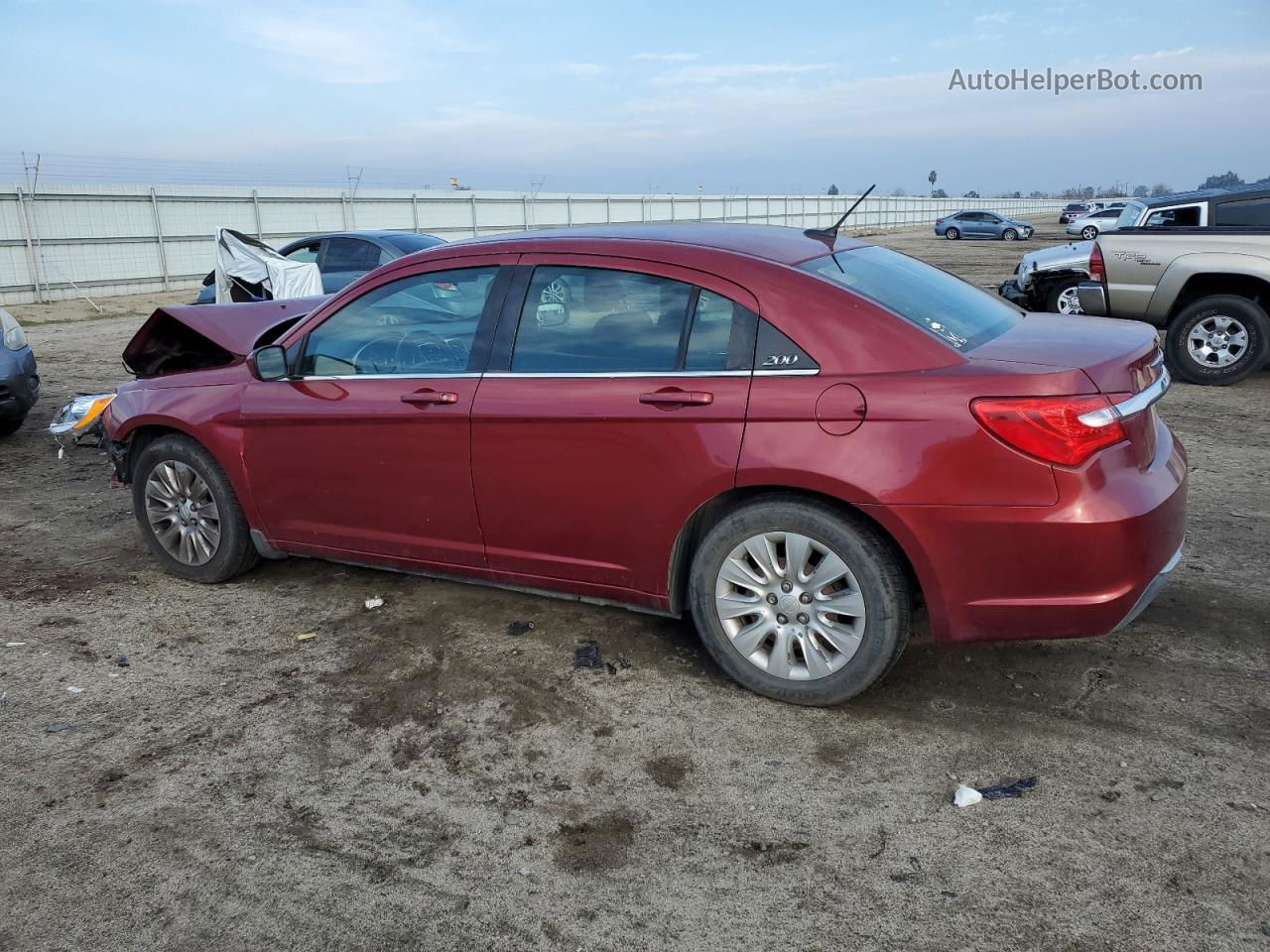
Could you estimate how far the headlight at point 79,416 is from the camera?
7.52 m

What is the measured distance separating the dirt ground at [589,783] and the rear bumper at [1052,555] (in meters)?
0.43

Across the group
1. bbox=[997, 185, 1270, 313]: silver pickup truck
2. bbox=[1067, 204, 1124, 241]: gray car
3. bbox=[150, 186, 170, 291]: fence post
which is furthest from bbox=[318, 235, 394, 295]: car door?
bbox=[1067, 204, 1124, 241]: gray car

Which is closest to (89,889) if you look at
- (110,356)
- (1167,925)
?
(1167,925)

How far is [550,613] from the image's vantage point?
14.9ft

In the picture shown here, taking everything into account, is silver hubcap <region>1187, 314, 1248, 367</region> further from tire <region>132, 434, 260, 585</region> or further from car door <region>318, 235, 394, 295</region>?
car door <region>318, 235, 394, 295</region>

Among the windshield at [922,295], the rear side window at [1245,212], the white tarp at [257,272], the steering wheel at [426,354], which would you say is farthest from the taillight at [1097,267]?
the white tarp at [257,272]

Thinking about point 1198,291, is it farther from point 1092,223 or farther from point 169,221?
point 1092,223

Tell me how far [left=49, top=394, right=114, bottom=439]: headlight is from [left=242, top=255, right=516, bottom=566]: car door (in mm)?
3678

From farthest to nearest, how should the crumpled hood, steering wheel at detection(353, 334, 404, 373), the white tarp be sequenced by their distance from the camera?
the white tarp → the crumpled hood → steering wheel at detection(353, 334, 404, 373)

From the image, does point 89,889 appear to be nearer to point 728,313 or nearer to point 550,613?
point 550,613

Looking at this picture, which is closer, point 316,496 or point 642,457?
point 642,457

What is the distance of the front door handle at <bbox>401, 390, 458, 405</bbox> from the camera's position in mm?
4035

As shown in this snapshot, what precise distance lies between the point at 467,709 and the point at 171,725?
1.07 meters

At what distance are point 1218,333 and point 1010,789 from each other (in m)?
8.01
